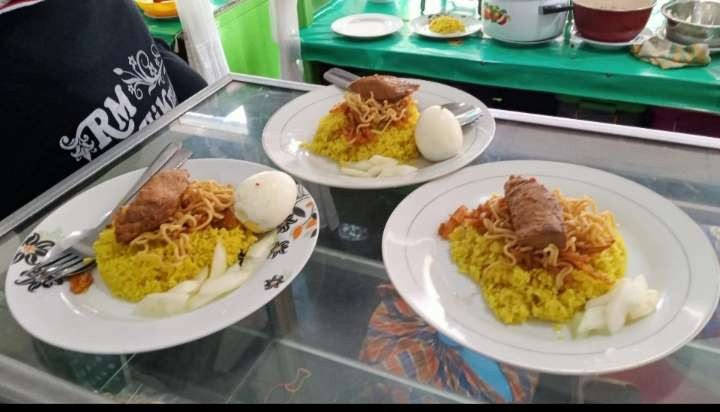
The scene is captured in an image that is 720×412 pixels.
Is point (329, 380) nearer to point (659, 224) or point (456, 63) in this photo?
point (659, 224)

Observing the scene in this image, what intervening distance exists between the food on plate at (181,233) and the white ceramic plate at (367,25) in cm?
134

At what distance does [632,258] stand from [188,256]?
26.2 inches

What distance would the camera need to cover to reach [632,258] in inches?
31.5

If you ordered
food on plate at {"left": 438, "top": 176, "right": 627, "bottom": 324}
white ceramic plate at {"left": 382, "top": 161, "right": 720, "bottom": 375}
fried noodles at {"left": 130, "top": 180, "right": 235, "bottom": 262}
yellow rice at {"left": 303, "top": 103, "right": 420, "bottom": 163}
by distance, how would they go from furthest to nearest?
yellow rice at {"left": 303, "top": 103, "right": 420, "bottom": 163} < fried noodles at {"left": 130, "top": 180, "right": 235, "bottom": 262} < food on plate at {"left": 438, "top": 176, "right": 627, "bottom": 324} < white ceramic plate at {"left": 382, "top": 161, "right": 720, "bottom": 375}

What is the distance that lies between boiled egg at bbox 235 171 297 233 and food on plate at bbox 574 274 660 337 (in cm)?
46

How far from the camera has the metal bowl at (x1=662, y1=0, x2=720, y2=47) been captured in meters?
1.70

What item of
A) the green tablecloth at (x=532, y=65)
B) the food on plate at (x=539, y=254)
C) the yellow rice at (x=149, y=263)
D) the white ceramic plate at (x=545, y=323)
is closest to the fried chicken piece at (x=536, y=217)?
the food on plate at (x=539, y=254)

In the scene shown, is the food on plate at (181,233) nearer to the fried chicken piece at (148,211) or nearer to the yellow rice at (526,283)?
the fried chicken piece at (148,211)

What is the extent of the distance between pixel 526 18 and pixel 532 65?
0.52 ft

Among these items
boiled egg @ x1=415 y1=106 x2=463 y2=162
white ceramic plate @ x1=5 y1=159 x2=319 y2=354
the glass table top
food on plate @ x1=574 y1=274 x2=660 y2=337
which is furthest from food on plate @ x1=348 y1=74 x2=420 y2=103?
food on plate @ x1=574 y1=274 x2=660 y2=337

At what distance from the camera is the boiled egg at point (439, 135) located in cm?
100

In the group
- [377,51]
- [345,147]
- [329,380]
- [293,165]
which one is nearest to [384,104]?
[345,147]

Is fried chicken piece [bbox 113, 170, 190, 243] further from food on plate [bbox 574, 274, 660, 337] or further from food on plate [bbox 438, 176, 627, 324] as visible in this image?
food on plate [bbox 574, 274, 660, 337]

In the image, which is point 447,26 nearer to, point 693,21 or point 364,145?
point 693,21
